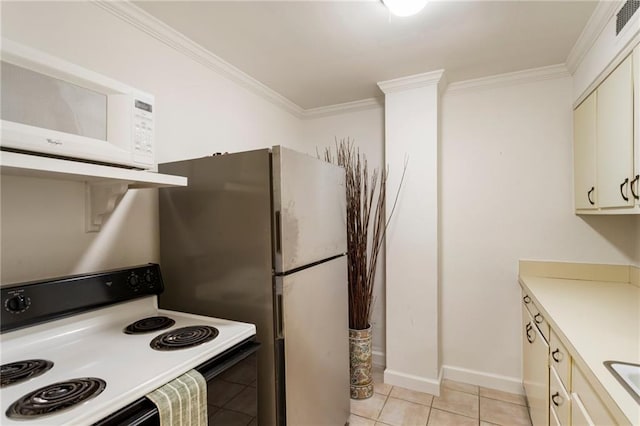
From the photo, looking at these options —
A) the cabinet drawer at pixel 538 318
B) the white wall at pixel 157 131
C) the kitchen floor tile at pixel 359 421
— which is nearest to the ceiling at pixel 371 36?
the white wall at pixel 157 131

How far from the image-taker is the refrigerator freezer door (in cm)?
132

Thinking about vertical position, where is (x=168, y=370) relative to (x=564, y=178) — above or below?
below

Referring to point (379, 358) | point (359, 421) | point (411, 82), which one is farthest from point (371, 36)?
point (379, 358)

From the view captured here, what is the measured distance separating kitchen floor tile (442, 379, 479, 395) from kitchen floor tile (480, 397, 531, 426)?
0.12 m

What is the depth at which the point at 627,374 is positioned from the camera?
0.91 metres

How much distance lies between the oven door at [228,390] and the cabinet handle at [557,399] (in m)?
1.26

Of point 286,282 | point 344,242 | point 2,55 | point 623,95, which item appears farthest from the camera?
point 344,242

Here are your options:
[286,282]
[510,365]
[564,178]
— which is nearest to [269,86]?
[286,282]

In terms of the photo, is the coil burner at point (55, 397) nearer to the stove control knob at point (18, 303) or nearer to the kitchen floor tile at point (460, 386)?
the stove control knob at point (18, 303)

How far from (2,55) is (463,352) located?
3.03m

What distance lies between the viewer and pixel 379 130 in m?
2.82

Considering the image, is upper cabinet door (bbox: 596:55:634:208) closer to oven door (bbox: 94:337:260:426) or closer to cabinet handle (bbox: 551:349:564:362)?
cabinet handle (bbox: 551:349:564:362)

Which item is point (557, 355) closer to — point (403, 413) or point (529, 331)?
point (529, 331)

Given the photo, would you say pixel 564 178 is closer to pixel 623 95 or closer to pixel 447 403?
pixel 623 95
